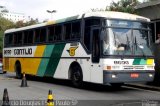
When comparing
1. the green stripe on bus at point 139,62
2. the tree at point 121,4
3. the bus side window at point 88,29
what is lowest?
the green stripe on bus at point 139,62

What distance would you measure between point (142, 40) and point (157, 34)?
16.2ft

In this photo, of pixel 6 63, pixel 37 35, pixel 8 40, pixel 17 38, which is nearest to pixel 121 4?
pixel 17 38

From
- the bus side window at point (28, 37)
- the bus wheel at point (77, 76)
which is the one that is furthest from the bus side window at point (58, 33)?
the bus side window at point (28, 37)

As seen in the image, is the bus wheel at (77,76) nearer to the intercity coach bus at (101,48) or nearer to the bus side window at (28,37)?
the intercity coach bus at (101,48)

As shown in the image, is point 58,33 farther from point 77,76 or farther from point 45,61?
point 77,76

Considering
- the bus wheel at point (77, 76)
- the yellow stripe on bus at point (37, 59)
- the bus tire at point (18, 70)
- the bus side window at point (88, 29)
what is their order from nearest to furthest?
the bus side window at point (88, 29)
the bus wheel at point (77, 76)
the yellow stripe on bus at point (37, 59)
the bus tire at point (18, 70)

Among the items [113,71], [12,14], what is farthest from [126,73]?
[12,14]

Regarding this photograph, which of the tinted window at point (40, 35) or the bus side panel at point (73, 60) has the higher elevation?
the tinted window at point (40, 35)

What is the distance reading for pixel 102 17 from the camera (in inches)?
628

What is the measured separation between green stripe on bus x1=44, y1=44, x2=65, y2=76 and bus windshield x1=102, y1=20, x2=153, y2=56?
368cm

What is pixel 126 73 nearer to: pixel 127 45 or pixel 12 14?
pixel 127 45

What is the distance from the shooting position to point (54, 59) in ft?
64.8

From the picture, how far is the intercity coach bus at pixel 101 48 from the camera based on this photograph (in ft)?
51.0

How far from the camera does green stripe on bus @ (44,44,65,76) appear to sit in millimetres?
19105
